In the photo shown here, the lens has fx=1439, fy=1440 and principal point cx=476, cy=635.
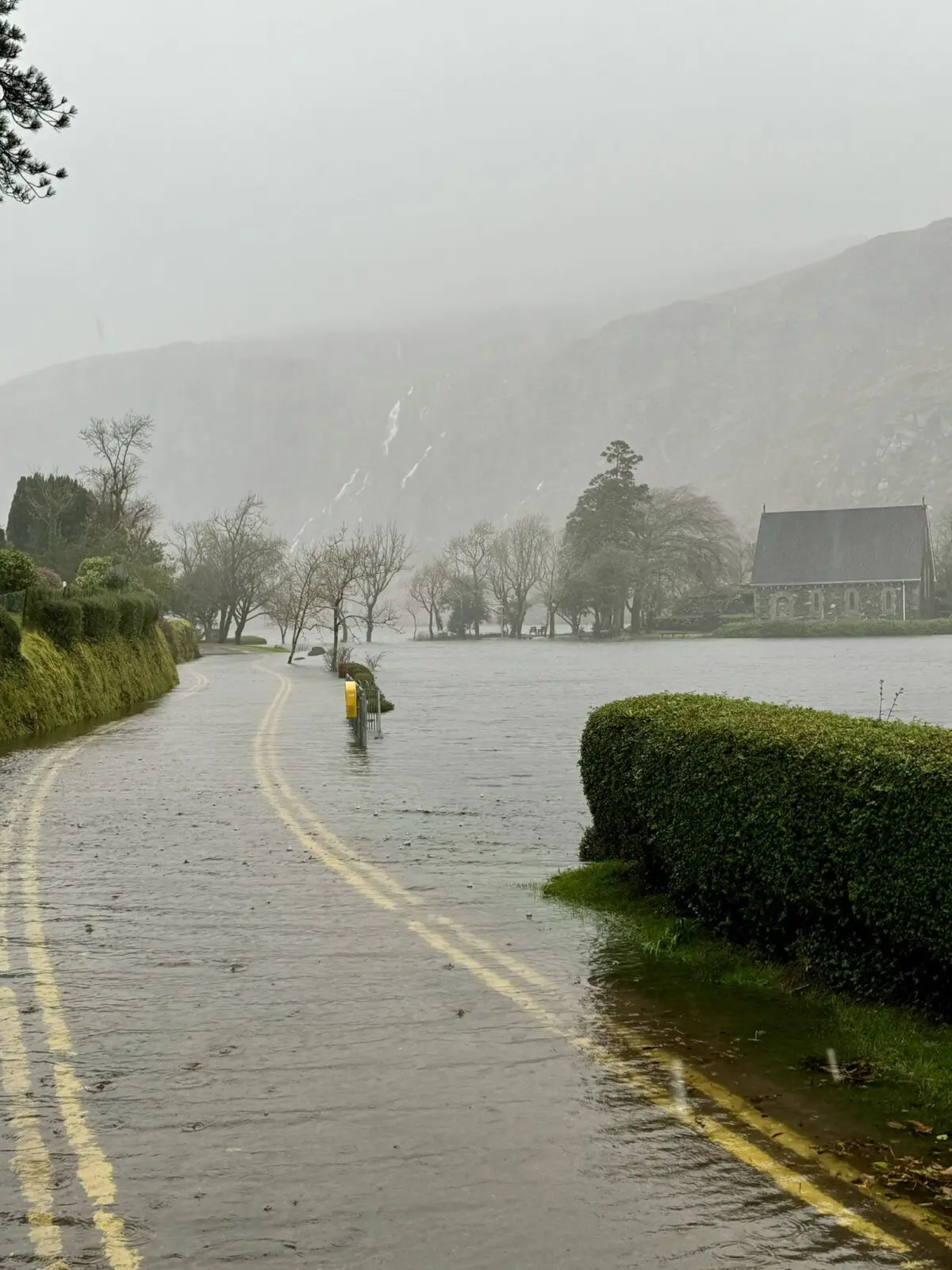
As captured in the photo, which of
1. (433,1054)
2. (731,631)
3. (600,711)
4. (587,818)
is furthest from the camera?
(731,631)

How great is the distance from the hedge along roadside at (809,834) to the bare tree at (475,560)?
16292 cm

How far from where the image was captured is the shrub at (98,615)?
34.9 m

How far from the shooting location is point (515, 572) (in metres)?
180

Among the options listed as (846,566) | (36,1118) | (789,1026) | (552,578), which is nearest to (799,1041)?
(789,1026)

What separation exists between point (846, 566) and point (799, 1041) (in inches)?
6153

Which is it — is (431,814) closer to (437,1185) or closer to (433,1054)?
(433,1054)

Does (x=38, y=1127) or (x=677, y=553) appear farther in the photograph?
(x=677, y=553)

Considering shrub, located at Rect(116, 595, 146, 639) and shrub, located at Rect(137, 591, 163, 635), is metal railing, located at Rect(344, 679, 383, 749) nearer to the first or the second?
shrub, located at Rect(116, 595, 146, 639)

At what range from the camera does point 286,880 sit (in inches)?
471

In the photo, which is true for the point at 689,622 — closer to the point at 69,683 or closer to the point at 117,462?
the point at 117,462

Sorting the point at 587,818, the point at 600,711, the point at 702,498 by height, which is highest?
the point at 702,498

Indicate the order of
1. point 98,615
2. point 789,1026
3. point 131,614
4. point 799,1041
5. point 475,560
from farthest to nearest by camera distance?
point 475,560 → point 131,614 → point 98,615 → point 789,1026 → point 799,1041

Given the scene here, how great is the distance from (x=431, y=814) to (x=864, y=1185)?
38.1ft

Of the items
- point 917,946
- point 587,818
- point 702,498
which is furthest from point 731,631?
point 917,946
